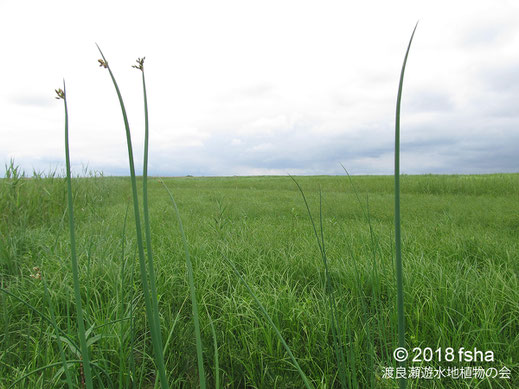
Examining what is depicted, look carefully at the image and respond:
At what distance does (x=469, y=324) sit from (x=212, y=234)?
2.40m

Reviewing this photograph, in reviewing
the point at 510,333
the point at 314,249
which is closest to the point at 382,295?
the point at 510,333

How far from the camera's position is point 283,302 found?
1478 millimetres

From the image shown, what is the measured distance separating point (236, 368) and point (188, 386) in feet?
0.75

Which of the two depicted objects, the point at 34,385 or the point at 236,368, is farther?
the point at 236,368

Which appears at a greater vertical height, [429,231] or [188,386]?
[429,231]

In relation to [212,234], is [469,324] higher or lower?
lower

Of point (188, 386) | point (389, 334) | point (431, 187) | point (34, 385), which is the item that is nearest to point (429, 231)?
point (389, 334)

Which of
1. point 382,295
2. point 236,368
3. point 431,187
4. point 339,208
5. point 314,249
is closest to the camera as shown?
point 236,368

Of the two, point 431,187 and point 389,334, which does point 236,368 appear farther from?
point 431,187

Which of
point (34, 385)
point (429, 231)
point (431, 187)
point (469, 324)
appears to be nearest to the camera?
point (34, 385)

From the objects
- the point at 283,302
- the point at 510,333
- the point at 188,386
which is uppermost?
the point at 283,302

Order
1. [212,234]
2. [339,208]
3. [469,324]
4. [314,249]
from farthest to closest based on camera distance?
[339,208]
[212,234]
[314,249]
[469,324]

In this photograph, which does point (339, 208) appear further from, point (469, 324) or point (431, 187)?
point (431, 187)

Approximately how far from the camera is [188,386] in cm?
118
